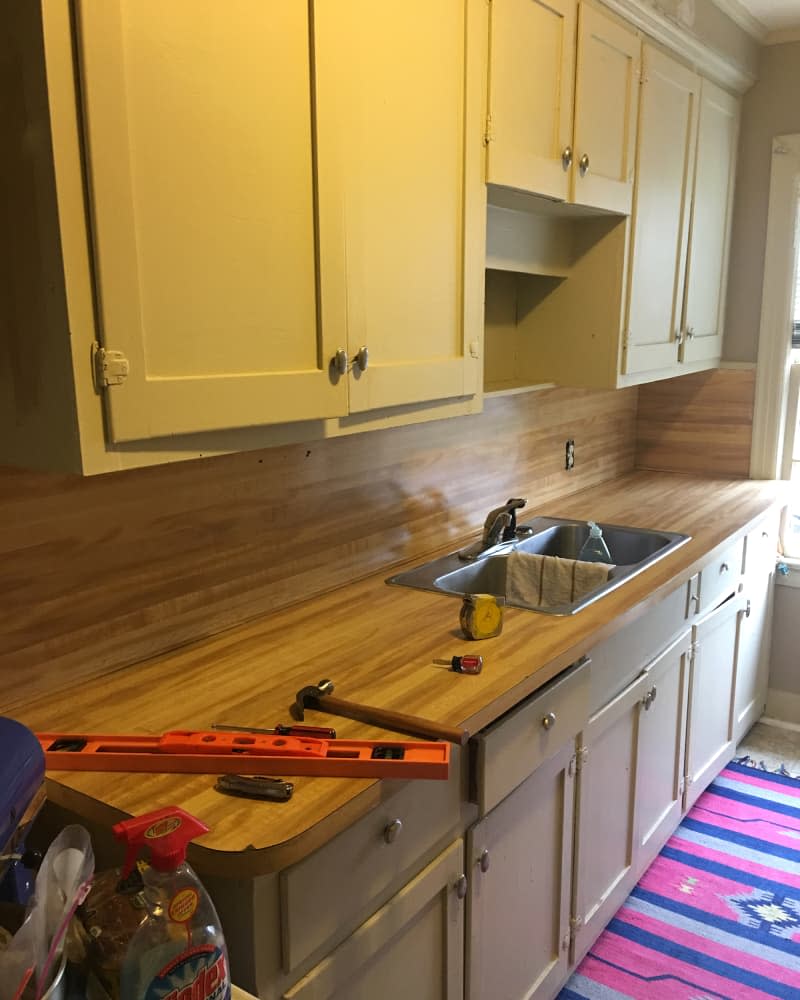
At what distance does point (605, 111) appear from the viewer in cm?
227

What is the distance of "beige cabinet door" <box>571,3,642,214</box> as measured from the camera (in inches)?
84.5

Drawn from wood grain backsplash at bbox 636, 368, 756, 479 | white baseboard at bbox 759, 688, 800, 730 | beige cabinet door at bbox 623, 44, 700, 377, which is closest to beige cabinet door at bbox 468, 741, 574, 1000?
beige cabinet door at bbox 623, 44, 700, 377

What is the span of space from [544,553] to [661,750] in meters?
0.66

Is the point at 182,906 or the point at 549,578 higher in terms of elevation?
the point at 182,906

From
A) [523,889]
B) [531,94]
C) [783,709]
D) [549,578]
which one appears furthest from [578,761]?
[783,709]

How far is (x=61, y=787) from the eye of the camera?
1173mm

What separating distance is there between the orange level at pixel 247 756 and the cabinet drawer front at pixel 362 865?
3.3 inches

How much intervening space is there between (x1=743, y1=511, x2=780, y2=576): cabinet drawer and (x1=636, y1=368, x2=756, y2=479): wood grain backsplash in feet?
1.29

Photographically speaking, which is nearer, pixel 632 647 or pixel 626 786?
pixel 632 647

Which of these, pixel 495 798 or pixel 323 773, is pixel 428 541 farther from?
pixel 323 773

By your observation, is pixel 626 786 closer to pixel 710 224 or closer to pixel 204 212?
pixel 204 212

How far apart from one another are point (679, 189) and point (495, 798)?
2165 millimetres

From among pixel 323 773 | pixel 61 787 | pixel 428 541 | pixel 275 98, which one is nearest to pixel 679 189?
pixel 428 541

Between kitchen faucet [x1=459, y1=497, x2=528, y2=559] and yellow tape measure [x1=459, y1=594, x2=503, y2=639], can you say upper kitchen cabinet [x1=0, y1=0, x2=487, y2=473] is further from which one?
kitchen faucet [x1=459, y1=497, x2=528, y2=559]
